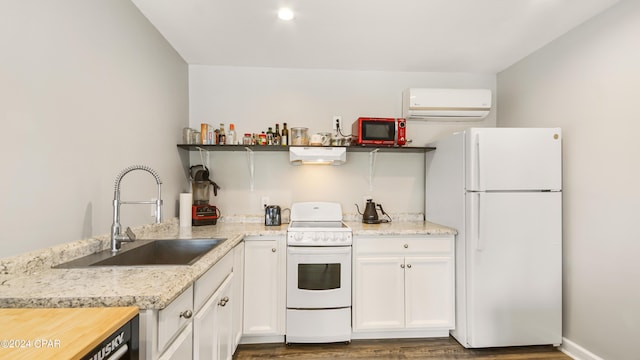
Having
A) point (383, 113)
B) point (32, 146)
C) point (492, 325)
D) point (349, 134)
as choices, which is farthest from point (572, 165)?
point (32, 146)

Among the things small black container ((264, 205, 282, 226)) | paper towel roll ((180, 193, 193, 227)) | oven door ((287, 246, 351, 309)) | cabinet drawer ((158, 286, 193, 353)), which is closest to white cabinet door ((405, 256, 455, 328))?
oven door ((287, 246, 351, 309))

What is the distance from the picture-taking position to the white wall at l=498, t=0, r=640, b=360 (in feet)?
5.83

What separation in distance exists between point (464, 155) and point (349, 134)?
1114mm

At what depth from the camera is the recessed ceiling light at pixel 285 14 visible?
1939 mm

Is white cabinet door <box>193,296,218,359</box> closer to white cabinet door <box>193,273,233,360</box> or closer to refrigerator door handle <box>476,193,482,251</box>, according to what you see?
white cabinet door <box>193,273,233,360</box>

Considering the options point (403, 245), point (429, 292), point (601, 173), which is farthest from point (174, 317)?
point (601, 173)

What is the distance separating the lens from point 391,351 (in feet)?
7.38

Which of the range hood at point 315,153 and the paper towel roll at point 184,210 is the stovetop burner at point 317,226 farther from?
the paper towel roll at point 184,210

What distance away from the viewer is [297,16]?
2.01m

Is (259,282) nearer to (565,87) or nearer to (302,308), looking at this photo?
(302,308)

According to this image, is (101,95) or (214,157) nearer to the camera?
(101,95)

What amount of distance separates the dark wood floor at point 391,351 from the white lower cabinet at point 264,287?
0.13 m

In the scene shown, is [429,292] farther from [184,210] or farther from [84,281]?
[84,281]

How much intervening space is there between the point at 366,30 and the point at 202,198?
2.05m
